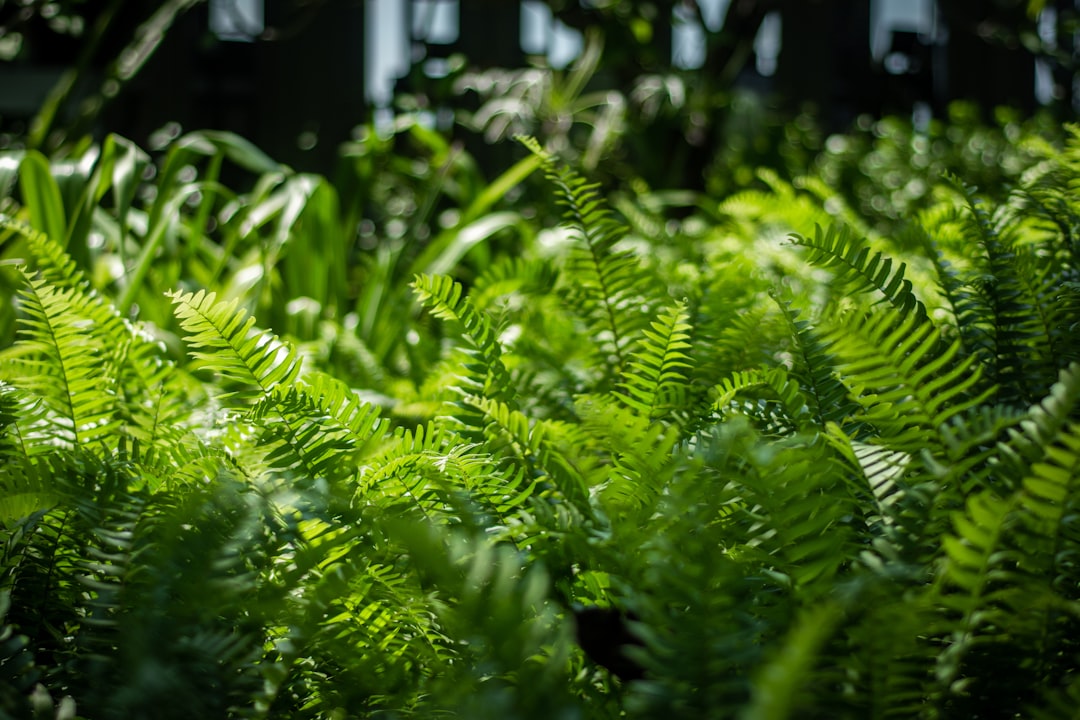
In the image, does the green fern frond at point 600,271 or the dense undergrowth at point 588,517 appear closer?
the dense undergrowth at point 588,517

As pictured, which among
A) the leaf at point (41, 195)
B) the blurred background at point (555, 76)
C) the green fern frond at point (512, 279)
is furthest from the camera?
the blurred background at point (555, 76)

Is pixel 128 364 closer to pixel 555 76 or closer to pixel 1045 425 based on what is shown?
pixel 1045 425

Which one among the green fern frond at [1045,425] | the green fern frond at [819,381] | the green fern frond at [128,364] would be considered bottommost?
the green fern frond at [128,364]

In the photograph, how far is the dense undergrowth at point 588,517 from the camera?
1.44ft

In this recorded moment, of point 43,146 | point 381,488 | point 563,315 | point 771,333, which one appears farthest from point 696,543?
point 43,146

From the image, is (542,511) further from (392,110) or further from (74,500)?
(392,110)

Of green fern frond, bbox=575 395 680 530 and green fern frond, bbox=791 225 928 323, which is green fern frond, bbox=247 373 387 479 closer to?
green fern frond, bbox=575 395 680 530

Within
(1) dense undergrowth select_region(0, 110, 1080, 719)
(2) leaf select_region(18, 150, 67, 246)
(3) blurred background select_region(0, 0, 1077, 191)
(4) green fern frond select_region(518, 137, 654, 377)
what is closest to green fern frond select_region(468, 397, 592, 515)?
(1) dense undergrowth select_region(0, 110, 1080, 719)

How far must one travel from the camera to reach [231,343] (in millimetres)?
665

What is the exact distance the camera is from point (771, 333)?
0.94m

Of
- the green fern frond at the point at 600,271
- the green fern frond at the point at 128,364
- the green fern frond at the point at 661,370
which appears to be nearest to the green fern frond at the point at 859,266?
the green fern frond at the point at 661,370

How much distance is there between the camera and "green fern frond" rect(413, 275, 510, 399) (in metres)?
0.75

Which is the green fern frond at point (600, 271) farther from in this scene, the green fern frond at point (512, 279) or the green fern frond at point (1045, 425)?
the green fern frond at point (1045, 425)

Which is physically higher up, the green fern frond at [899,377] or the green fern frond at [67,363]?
the green fern frond at [899,377]
